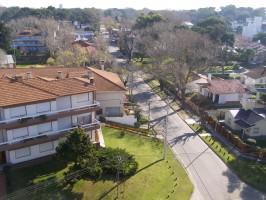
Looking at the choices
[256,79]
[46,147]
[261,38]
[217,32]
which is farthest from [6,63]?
[261,38]

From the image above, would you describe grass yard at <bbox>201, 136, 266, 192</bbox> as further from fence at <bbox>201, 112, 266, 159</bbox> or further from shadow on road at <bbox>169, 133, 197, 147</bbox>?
shadow on road at <bbox>169, 133, 197, 147</bbox>

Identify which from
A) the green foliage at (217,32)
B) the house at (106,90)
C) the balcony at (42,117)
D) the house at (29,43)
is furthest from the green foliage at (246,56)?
the balcony at (42,117)

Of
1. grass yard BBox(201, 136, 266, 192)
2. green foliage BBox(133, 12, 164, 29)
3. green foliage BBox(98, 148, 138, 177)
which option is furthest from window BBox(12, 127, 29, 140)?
green foliage BBox(133, 12, 164, 29)

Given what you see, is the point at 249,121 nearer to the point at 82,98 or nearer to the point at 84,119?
the point at 84,119

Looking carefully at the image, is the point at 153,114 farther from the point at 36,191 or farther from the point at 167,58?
the point at 36,191

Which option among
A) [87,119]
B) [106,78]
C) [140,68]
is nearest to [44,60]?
[140,68]

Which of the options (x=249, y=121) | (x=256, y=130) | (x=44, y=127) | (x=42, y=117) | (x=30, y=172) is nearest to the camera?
(x=30, y=172)
